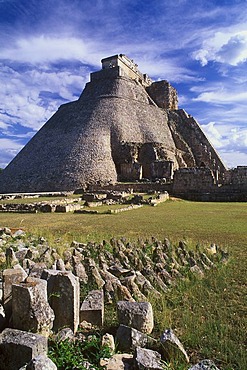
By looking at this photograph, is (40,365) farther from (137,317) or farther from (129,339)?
(137,317)

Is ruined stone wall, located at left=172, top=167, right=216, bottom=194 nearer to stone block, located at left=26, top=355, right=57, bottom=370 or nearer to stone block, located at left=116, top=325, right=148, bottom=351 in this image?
stone block, located at left=116, top=325, right=148, bottom=351

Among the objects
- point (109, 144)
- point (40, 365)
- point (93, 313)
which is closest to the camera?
point (40, 365)

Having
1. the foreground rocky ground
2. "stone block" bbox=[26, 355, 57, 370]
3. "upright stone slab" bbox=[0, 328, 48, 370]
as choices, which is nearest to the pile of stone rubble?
the foreground rocky ground

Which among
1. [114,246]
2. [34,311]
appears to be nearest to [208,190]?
[114,246]

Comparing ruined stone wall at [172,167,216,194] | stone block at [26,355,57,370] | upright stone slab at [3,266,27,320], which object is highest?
ruined stone wall at [172,167,216,194]

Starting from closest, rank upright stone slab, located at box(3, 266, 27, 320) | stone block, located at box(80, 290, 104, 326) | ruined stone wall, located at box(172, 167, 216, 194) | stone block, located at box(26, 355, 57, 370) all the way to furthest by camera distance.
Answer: stone block, located at box(26, 355, 57, 370), upright stone slab, located at box(3, 266, 27, 320), stone block, located at box(80, 290, 104, 326), ruined stone wall, located at box(172, 167, 216, 194)

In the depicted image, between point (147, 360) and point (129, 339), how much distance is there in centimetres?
56

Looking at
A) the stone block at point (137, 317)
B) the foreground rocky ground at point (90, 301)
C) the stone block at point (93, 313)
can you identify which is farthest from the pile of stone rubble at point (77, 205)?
the stone block at point (137, 317)

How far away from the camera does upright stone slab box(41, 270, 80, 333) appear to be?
3797mm

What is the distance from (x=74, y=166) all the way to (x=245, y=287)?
125 ft

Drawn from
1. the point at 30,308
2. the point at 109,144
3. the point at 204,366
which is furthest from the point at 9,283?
the point at 109,144

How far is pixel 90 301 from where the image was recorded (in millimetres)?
4211

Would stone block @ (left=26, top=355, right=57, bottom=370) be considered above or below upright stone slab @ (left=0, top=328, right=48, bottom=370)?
above

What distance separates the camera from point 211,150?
5272cm
